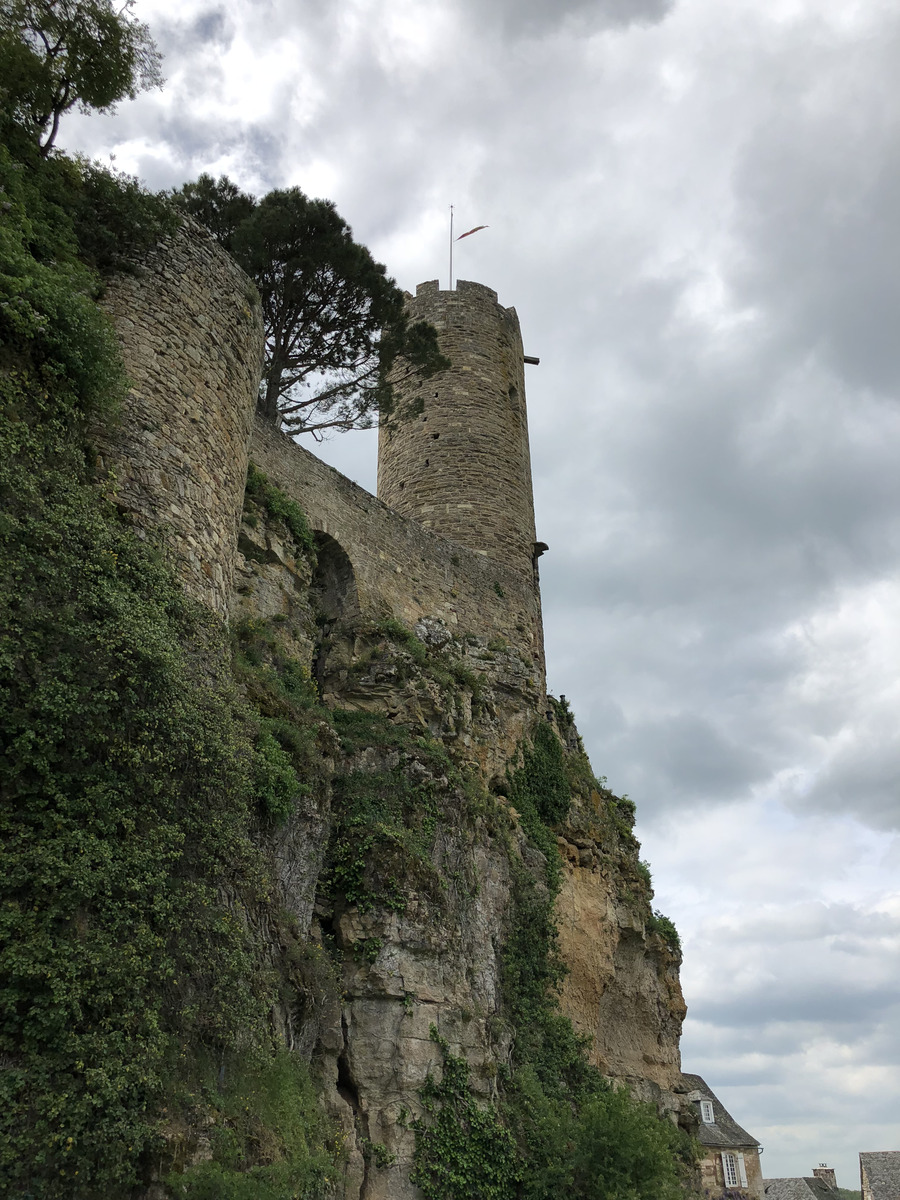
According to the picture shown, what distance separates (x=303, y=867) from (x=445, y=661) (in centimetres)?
678

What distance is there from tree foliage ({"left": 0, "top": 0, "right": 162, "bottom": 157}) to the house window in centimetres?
3421

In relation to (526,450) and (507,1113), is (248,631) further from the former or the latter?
(526,450)

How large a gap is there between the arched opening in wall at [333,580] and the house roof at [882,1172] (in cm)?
3309

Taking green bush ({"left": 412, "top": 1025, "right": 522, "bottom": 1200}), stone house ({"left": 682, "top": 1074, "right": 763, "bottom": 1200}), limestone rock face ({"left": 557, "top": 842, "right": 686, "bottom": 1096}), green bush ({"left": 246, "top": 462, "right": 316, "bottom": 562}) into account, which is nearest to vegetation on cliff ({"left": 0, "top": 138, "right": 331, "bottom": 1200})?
green bush ({"left": 412, "top": 1025, "right": 522, "bottom": 1200})

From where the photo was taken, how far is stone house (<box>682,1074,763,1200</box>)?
3070 cm

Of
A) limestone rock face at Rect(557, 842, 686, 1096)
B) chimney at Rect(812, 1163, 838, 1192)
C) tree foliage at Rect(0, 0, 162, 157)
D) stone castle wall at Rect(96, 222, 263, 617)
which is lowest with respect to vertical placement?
chimney at Rect(812, 1163, 838, 1192)

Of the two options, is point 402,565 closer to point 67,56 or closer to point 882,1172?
point 67,56

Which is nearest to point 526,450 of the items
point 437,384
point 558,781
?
point 437,384

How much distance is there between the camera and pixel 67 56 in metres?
11.1

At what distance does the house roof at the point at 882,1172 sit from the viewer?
34531 mm

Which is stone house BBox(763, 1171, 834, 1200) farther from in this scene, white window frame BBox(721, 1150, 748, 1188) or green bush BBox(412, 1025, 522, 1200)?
green bush BBox(412, 1025, 522, 1200)

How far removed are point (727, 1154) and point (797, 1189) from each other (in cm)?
764

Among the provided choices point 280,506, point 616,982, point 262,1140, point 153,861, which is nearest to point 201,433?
point 280,506

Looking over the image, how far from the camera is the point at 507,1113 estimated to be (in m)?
11.7
